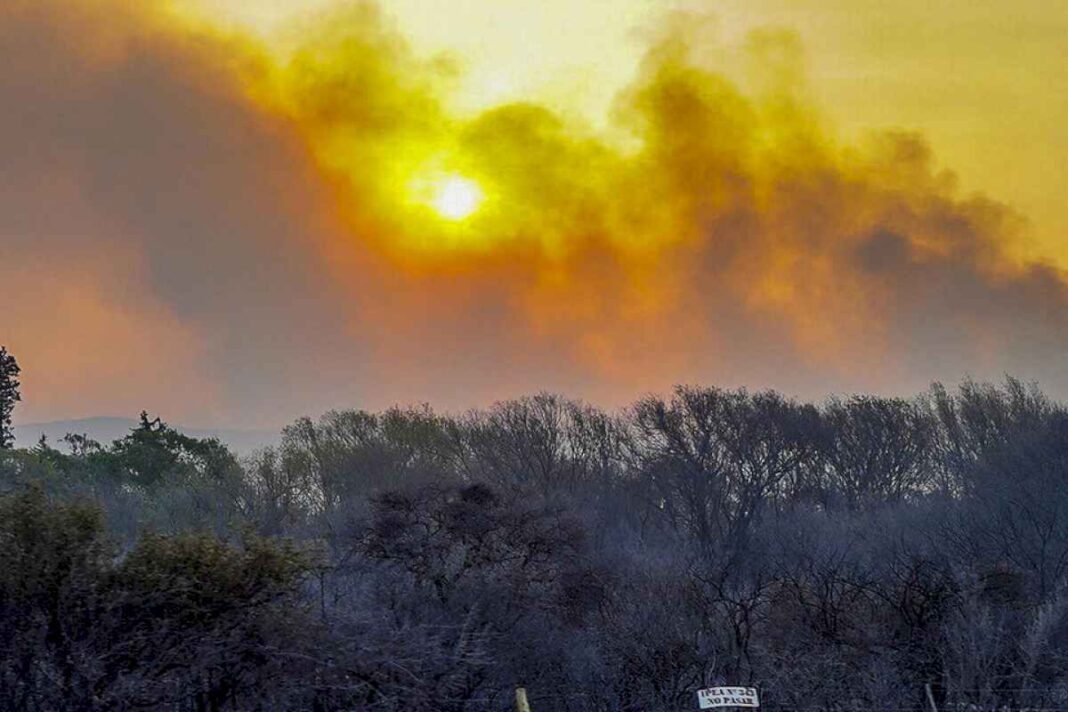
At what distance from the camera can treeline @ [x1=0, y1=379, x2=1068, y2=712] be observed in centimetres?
1461

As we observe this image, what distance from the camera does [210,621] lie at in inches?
590

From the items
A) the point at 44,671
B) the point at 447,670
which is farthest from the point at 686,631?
the point at 44,671

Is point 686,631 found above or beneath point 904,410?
beneath

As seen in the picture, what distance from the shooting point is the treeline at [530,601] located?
14.6 m

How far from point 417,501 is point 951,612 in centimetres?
1363

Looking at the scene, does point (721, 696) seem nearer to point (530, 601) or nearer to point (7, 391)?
point (530, 601)

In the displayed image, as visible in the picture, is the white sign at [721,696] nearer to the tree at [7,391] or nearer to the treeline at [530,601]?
the treeline at [530,601]

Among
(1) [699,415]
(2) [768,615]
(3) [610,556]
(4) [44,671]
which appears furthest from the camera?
(1) [699,415]

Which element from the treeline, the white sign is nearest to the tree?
the treeline

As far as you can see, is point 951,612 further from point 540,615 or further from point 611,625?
point 540,615

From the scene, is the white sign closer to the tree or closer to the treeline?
the treeline

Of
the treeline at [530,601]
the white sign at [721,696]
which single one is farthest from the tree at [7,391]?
the white sign at [721,696]

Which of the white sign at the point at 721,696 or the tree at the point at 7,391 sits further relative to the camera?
the tree at the point at 7,391

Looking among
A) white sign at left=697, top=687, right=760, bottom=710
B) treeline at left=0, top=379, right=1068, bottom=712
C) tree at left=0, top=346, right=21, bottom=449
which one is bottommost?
white sign at left=697, top=687, right=760, bottom=710
